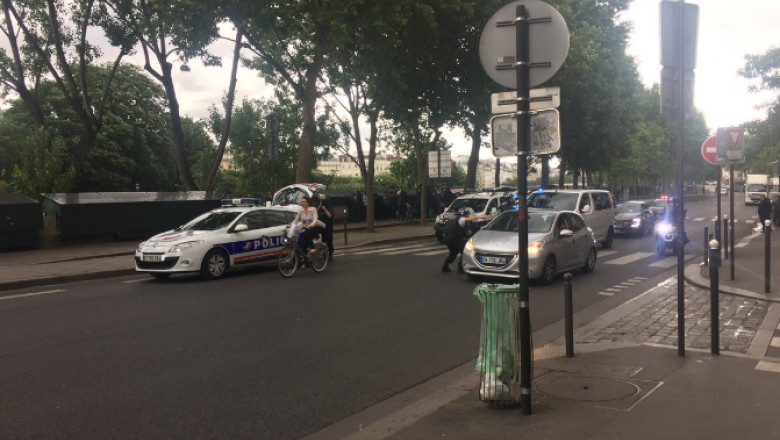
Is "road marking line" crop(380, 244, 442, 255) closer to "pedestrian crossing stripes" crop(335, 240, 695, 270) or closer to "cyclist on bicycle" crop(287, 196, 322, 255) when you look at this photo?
"pedestrian crossing stripes" crop(335, 240, 695, 270)

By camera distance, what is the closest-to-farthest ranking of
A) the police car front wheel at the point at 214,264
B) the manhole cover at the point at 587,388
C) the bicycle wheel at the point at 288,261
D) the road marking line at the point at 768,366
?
1. the manhole cover at the point at 587,388
2. the road marking line at the point at 768,366
3. the police car front wheel at the point at 214,264
4. the bicycle wheel at the point at 288,261

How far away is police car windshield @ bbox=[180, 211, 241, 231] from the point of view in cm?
1327

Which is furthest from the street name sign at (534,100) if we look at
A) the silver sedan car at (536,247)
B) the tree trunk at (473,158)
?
the tree trunk at (473,158)

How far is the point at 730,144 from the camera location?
37.4 feet

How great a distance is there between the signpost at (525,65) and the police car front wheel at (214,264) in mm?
9210

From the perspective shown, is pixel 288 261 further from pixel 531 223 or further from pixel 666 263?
pixel 666 263

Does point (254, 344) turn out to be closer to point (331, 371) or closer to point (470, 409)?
point (331, 371)

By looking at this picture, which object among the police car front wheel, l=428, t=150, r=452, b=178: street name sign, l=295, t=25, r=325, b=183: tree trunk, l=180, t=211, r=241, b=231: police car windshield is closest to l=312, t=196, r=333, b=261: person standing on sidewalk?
l=180, t=211, r=241, b=231: police car windshield

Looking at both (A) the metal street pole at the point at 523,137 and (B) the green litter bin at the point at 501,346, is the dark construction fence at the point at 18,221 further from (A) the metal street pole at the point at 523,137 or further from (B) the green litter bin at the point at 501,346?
(A) the metal street pole at the point at 523,137

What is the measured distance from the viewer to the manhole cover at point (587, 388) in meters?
4.82

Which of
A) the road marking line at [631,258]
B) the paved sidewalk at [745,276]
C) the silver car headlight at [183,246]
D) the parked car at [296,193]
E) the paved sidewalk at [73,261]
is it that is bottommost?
the road marking line at [631,258]

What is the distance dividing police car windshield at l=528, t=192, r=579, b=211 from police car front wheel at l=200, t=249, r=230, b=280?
9.70 metres

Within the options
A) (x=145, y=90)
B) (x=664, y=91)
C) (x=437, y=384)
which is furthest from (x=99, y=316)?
(x=145, y=90)

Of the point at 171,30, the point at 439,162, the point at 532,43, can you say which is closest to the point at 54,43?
the point at 171,30
